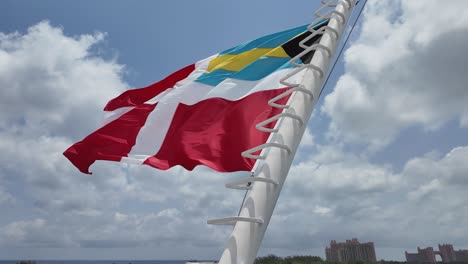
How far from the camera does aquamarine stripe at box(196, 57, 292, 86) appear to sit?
6418 millimetres

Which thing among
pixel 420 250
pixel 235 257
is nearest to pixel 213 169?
pixel 235 257

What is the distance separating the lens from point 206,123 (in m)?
6.27

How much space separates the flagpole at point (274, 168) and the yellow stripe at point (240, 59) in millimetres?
2137

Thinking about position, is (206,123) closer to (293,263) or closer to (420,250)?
(293,263)

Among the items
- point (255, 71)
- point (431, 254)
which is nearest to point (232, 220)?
point (255, 71)

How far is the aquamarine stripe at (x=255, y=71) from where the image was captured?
21.1 feet

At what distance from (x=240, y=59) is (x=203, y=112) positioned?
1327 mm

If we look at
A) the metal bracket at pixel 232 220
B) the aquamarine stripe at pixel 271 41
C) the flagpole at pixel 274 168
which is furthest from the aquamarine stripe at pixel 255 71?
the metal bracket at pixel 232 220

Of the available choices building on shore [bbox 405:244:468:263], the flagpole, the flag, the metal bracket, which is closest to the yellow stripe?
the flag

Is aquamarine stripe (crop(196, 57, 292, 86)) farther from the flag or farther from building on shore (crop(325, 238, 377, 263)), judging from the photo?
building on shore (crop(325, 238, 377, 263))

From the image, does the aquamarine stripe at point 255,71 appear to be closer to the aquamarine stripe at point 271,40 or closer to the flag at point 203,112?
the flag at point 203,112

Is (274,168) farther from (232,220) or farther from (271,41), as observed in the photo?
(271,41)

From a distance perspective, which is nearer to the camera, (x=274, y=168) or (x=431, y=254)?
(x=274, y=168)

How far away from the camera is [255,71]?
655cm
